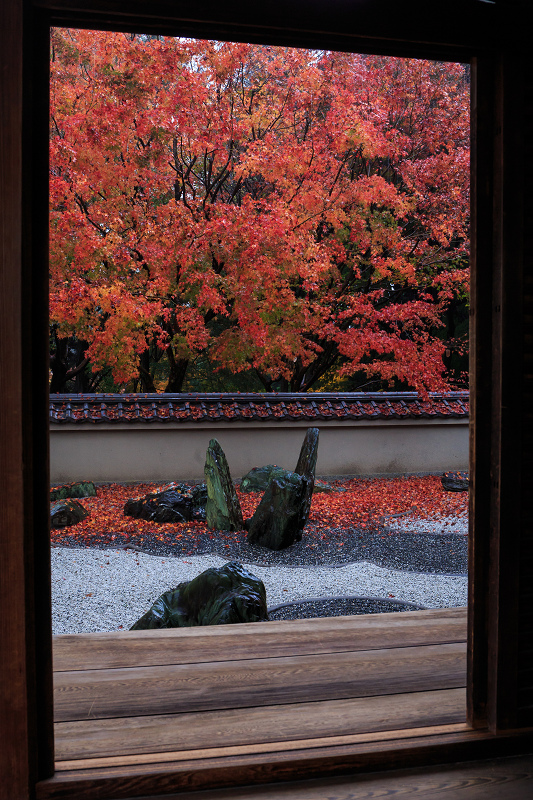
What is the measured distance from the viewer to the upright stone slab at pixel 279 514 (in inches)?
222

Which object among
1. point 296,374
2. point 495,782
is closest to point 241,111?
point 296,374

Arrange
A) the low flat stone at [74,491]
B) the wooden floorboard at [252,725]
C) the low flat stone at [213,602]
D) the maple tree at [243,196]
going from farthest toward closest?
the maple tree at [243,196]
the low flat stone at [74,491]
the low flat stone at [213,602]
the wooden floorboard at [252,725]

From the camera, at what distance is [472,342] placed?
1685 mm

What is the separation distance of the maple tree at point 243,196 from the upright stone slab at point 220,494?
7.48 ft

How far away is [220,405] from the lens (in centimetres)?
798

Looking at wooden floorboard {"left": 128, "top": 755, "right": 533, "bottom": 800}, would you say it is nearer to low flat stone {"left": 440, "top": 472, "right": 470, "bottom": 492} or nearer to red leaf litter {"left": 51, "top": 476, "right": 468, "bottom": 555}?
red leaf litter {"left": 51, "top": 476, "right": 468, "bottom": 555}

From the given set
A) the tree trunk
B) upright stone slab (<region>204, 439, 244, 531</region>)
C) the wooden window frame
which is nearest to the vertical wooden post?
the wooden window frame

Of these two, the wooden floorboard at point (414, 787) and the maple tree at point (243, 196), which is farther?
the maple tree at point (243, 196)

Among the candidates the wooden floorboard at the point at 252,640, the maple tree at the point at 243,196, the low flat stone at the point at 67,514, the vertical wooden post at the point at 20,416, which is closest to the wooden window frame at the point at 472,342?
the vertical wooden post at the point at 20,416

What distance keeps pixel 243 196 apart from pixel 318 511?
4.23 meters

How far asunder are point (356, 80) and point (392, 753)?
8388mm

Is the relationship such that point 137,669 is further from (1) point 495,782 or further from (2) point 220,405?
(2) point 220,405

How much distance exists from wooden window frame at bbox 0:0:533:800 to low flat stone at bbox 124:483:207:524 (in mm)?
4919

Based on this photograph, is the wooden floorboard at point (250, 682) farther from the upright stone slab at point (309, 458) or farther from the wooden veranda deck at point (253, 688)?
the upright stone slab at point (309, 458)
